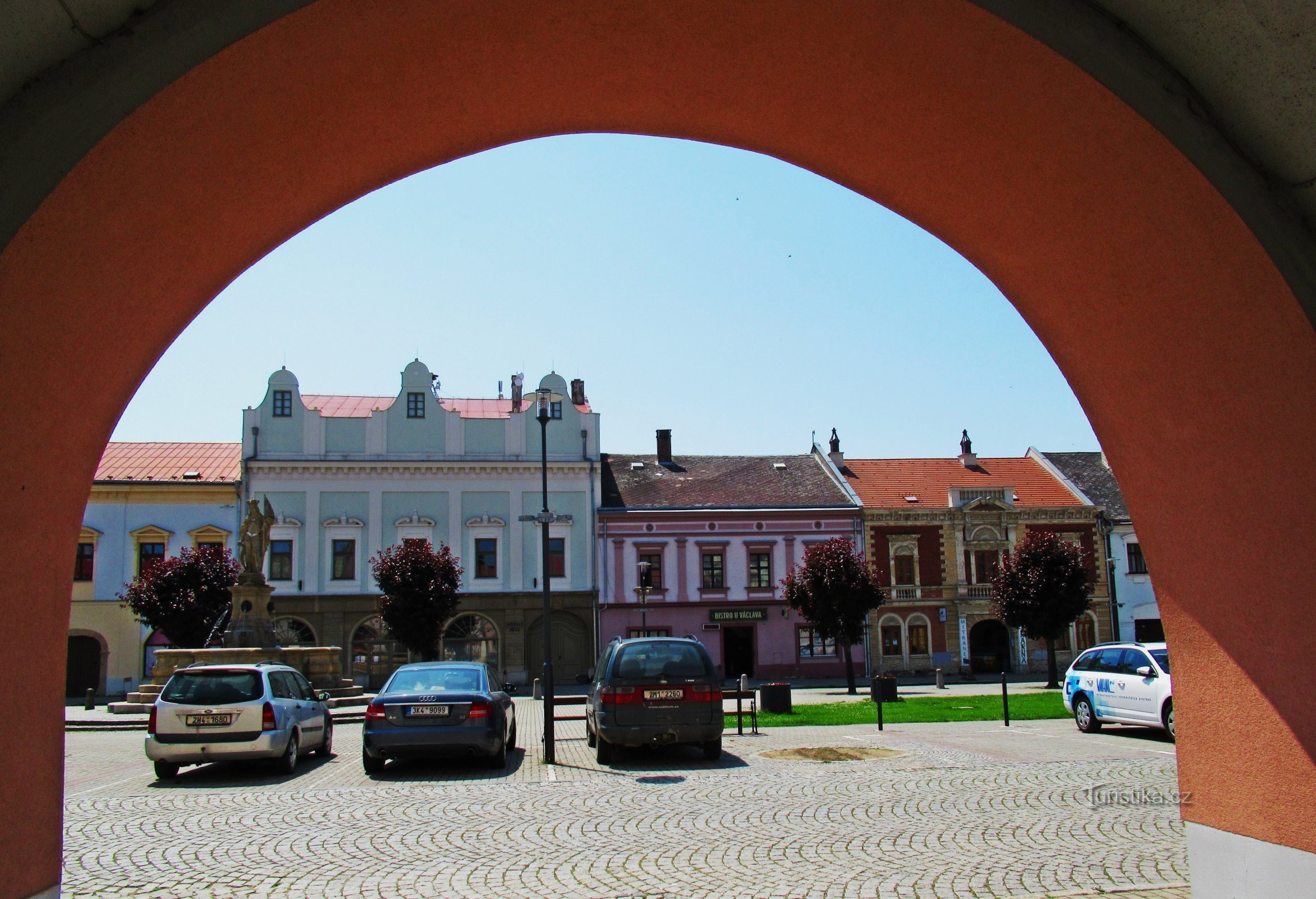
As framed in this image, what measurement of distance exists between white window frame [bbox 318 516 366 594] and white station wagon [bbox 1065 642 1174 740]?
33.2 meters

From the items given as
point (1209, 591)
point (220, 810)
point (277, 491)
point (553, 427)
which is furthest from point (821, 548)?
point (1209, 591)

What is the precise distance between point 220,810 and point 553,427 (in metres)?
38.0

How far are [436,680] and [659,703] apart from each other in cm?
297

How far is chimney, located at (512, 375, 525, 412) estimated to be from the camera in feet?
161

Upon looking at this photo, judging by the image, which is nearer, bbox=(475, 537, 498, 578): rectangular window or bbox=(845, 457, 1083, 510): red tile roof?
bbox=(475, 537, 498, 578): rectangular window

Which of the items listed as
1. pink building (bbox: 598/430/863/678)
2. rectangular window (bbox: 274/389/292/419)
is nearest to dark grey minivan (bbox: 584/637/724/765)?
pink building (bbox: 598/430/863/678)

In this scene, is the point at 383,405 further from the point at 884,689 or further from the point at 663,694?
the point at 663,694

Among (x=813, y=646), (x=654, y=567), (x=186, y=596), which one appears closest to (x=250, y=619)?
(x=186, y=596)

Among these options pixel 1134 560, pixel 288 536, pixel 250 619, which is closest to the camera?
pixel 250 619

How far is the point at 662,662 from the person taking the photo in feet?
44.3

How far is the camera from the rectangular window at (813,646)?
4612 centimetres

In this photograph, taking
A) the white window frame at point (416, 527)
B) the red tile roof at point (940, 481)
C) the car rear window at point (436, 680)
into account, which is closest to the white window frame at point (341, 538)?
the white window frame at point (416, 527)

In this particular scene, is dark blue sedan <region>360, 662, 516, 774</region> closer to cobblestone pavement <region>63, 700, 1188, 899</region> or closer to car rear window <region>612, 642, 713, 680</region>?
cobblestone pavement <region>63, 700, 1188, 899</region>

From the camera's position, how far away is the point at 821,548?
1496 inches
